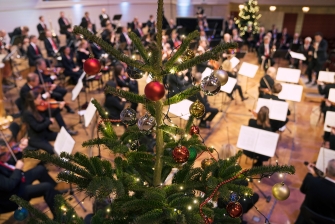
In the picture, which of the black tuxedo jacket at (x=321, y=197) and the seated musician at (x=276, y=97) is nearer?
the black tuxedo jacket at (x=321, y=197)

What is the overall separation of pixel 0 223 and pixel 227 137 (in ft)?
13.6

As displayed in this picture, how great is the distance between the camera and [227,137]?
20.0 feet

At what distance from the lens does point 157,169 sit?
183cm

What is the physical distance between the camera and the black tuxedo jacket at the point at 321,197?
3162 mm

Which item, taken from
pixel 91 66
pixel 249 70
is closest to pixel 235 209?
pixel 91 66

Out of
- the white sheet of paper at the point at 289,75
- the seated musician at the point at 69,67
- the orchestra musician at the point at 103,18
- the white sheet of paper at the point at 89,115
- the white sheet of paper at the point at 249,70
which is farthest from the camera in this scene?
the orchestra musician at the point at 103,18

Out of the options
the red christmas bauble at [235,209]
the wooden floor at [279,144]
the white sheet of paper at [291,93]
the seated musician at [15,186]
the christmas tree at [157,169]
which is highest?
the christmas tree at [157,169]

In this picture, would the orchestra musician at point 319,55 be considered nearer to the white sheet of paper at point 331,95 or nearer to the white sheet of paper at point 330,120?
the white sheet of paper at point 331,95

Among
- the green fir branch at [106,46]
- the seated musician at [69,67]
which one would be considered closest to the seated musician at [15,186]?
the green fir branch at [106,46]

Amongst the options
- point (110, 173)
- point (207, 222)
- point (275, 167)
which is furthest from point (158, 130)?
point (275, 167)

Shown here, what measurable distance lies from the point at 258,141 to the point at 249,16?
9.02 metres

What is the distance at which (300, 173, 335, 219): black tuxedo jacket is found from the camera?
10.4 feet

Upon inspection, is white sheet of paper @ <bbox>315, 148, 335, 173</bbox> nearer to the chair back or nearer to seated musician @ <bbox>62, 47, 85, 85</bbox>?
the chair back

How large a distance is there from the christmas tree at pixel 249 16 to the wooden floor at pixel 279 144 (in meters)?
4.36
